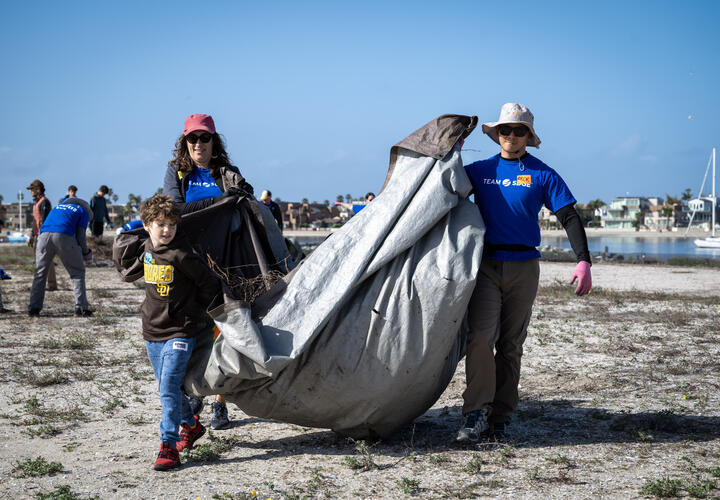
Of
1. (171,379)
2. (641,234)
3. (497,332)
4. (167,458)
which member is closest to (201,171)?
(171,379)

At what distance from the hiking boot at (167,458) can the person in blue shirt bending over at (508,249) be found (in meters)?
1.82

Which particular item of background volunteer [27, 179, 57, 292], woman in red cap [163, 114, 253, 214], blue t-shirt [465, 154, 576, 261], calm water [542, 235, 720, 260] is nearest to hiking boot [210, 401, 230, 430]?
woman in red cap [163, 114, 253, 214]

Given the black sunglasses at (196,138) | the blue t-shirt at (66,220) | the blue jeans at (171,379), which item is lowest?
the blue jeans at (171,379)

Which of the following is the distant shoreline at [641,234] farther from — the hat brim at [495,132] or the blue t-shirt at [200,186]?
the blue t-shirt at [200,186]

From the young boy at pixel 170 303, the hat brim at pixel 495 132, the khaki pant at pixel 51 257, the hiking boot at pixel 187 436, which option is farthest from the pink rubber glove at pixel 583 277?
the khaki pant at pixel 51 257

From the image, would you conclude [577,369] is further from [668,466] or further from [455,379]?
[668,466]

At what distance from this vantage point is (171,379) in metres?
4.14

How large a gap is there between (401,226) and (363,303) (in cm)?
53

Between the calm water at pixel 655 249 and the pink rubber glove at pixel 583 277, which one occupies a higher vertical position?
the pink rubber glove at pixel 583 277

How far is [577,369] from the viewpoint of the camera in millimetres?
6875

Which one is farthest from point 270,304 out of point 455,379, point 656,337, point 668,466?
point 656,337

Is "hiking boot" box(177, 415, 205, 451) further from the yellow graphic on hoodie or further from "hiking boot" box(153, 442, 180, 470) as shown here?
the yellow graphic on hoodie

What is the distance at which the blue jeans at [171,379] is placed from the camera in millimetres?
4109

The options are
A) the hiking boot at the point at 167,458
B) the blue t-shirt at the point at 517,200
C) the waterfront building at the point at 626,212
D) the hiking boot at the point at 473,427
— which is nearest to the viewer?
the hiking boot at the point at 167,458
